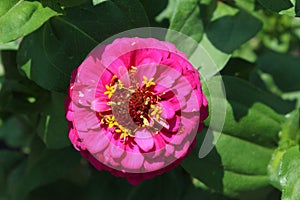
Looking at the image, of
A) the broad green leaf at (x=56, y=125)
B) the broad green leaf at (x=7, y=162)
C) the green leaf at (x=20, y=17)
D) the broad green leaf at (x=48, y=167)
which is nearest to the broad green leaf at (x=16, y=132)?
the broad green leaf at (x=7, y=162)

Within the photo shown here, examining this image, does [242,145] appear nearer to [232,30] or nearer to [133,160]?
[232,30]

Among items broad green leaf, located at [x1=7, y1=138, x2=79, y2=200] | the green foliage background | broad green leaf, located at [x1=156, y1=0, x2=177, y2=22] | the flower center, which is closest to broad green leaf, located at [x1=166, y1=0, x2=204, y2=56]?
the green foliage background

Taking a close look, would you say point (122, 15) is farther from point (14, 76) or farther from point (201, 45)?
point (14, 76)

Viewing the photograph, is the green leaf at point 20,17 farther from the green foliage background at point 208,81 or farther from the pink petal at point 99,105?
the pink petal at point 99,105

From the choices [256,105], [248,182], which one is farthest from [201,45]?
[248,182]

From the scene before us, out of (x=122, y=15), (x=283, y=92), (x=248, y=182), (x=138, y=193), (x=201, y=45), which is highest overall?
(x=122, y=15)

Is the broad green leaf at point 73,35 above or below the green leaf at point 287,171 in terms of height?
above

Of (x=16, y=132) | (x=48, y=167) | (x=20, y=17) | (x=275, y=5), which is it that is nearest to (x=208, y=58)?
(x=275, y=5)

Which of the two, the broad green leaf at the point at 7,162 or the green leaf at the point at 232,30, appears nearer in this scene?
the green leaf at the point at 232,30
